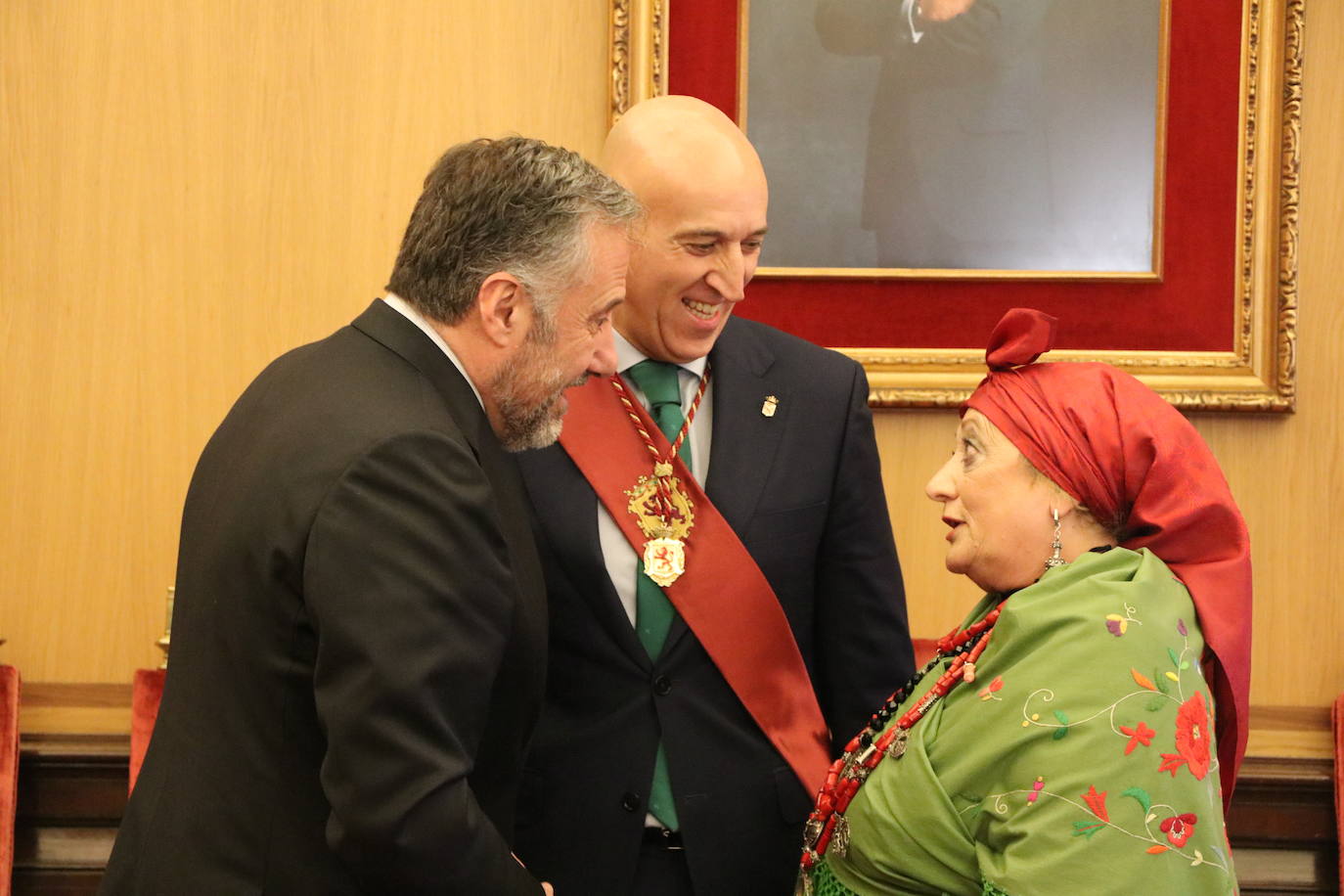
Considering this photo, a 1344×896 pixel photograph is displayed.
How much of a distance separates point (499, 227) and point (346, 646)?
0.47 metres

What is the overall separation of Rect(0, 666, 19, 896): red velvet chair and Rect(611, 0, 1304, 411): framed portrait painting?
1.71 m

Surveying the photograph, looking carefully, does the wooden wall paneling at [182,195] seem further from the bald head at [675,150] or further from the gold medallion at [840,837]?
the gold medallion at [840,837]

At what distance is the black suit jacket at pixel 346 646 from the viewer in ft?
4.12

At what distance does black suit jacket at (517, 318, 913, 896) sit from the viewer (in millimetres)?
1850

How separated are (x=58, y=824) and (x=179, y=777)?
1689 millimetres

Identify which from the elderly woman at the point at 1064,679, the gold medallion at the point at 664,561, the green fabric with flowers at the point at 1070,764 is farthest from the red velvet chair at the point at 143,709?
Result: the green fabric with flowers at the point at 1070,764

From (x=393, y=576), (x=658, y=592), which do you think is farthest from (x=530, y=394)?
(x=658, y=592)

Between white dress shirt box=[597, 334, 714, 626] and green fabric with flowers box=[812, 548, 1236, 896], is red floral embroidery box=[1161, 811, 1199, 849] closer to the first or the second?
green fabric with flowers box=[812, 548, 1236, 896]

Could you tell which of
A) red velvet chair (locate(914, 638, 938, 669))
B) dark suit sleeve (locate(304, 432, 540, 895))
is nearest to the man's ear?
dark suit sleeve (locate(304, 432, 540, 895))

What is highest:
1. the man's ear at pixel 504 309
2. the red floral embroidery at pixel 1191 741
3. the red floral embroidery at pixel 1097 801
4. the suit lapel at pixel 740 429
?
the man's ear at pixel 504 309

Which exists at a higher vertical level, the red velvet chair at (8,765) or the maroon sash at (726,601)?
the maroon sash at (726,601)

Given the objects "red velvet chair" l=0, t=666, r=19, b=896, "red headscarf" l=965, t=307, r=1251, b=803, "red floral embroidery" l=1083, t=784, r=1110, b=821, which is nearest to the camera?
"red floral embroidery" l=1083, t=784, r=1110, b=821

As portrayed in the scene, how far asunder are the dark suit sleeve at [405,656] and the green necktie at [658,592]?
55 cm

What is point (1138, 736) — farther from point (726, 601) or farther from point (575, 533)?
point (575, 533)
